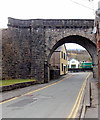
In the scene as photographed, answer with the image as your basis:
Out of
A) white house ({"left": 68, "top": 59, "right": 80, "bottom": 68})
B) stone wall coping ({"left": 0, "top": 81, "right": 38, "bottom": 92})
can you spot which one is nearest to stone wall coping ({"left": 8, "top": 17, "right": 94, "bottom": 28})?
stone wall coping ({"left": 0, "top": 81, "right": 38, "bottom": 92})

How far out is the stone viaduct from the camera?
29609 millimetres

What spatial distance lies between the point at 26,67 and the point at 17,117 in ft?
72.7

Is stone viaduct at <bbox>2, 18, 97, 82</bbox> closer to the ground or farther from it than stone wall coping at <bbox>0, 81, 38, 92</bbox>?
farther from it

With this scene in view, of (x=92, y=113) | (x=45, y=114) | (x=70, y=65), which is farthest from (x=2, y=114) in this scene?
(x=70, y=65)

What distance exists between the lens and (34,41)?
97.1 feet

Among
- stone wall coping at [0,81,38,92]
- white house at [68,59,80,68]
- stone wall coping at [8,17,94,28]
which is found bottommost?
stone wall coping at [0,81,38,92]

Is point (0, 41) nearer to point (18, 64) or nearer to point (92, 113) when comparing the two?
point (18, 64)

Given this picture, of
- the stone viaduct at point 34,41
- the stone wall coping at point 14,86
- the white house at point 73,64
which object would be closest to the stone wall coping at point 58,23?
the stone viaduct at point 34,41

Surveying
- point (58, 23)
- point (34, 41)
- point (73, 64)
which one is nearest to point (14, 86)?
point (34, 41)

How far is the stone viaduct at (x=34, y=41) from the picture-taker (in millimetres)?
29609

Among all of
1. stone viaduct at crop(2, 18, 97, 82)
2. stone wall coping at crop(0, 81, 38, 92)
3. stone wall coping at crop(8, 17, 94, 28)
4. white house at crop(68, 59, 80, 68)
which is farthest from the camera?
white house at crop(68, 59, 80, 68)

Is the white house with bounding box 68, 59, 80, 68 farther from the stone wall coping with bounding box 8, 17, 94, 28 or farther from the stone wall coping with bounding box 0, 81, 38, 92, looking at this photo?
the stone wall coping with bounding box 0, 81, 38, 92

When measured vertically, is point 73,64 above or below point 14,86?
above

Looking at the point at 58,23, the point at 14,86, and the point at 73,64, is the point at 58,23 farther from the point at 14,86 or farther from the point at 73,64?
the point at 73,64
